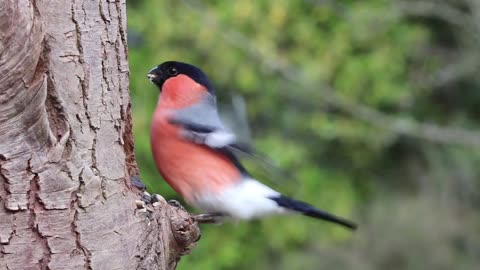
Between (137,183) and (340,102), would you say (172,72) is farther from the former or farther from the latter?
A: (340,102)

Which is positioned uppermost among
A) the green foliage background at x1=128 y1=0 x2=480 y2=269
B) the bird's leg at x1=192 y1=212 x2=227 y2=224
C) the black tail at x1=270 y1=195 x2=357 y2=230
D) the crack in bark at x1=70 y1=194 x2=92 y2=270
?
the crack in bark at x1=70 y1=194 x2=92 y2=270

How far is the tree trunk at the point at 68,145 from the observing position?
187 centimetres

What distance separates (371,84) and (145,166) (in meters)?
1.77

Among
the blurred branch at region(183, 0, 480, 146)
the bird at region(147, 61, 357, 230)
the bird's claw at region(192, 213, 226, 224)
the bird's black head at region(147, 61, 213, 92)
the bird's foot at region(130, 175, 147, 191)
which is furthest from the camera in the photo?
the blurred branch at region(183, 0, 480, 146)

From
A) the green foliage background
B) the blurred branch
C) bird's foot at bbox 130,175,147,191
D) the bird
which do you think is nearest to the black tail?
the bird

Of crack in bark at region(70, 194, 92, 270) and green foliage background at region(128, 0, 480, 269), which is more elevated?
crack in bark at region(70, 194, 92, 270)

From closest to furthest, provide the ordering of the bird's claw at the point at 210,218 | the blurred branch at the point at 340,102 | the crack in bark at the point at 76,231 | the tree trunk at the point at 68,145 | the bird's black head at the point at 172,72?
the tree trunk at the point at 68,145 < the crack in bark at the point at 76,231 < the bird's claw at the point at 210,218 < the bird's black head at the point at 172,72 < the blurred branch at the point at 340,102

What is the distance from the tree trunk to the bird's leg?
41cm

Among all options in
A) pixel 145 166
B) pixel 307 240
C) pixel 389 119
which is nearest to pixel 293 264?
pixel 307 240

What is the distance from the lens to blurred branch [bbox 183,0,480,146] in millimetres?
6070

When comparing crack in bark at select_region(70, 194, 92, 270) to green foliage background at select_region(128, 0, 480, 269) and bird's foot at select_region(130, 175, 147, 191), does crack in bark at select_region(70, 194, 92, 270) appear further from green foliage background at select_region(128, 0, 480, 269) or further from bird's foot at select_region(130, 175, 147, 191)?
green foliage background at select_region(128, 0, 480, 269)

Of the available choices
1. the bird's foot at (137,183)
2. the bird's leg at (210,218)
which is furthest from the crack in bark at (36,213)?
the bird's leg at (210,218)

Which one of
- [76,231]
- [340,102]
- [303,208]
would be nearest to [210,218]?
[303,208]

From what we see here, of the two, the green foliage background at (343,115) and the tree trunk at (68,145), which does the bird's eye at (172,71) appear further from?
the green foliage background at (343,115)
